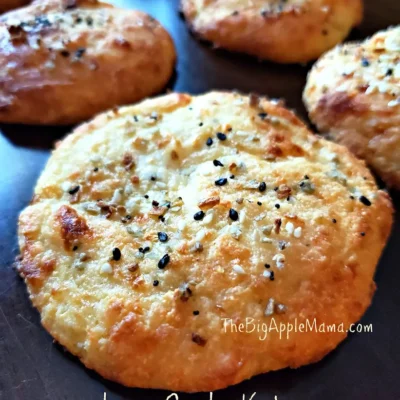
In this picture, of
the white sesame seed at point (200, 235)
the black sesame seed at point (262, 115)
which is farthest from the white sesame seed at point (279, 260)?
the black sesame seed at point (262, 115)

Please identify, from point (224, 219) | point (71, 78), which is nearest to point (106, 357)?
point (224, 219)

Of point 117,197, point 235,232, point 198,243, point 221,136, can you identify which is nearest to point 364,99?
point 221,136

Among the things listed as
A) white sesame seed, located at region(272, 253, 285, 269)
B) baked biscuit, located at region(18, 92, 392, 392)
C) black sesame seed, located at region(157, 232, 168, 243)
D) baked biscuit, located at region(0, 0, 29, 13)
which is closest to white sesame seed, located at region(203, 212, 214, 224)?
baked biscuit, located at region(18, 92, 392, 392)

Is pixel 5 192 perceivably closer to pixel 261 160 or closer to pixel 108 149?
Answer: pixel 108 149

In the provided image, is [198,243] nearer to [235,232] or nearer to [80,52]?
[235,232]

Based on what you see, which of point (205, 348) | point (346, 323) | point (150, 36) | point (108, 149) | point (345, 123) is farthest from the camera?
point (150, 36)

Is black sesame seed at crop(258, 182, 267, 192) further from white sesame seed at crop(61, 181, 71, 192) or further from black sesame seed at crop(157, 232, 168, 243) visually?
white sesame seed at crop(61, 181, 71, 192)
